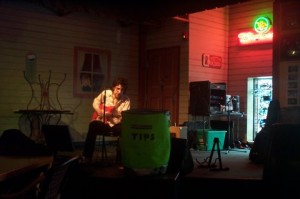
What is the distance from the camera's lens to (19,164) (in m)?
2.16

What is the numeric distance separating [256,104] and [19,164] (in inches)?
275

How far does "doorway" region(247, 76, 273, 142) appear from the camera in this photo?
27.7 ft

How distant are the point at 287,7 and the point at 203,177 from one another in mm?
2803

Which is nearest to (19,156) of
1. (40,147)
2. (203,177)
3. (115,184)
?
(40,147)

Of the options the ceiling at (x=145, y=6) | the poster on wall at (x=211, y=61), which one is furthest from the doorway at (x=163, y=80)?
the ceiling at (x=145, y=6)

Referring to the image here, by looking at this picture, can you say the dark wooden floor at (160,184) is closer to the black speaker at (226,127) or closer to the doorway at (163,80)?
the black speaker at (226,127)

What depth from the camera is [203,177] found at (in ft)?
13.6

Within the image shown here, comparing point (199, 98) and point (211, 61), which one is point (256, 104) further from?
point (199, 98)

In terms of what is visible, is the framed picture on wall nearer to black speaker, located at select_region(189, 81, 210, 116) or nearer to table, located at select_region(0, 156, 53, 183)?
black speaker, located at select_region(189, 81, 210, 116)

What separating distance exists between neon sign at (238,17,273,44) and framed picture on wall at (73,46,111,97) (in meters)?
2.78

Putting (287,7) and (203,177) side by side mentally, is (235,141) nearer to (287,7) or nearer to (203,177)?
(287,7)

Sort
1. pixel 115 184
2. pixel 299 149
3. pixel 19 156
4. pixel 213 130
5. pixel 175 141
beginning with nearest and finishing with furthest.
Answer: pixel 19 156 → pixel 299 149 → pixel 115 184 → pixel 175 141 → pixel 213 130

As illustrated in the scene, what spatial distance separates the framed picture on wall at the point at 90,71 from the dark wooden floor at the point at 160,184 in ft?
12.6

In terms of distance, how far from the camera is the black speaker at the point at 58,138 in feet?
15.5
